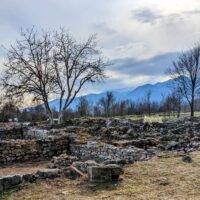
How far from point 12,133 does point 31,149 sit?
502 inches

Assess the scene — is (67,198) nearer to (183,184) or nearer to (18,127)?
(183,184)

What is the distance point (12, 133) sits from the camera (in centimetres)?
2842

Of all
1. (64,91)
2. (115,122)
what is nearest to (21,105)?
(64,91)

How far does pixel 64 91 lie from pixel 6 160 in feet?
69.7

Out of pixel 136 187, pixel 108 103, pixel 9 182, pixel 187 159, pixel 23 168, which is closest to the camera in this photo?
pixel 136 187

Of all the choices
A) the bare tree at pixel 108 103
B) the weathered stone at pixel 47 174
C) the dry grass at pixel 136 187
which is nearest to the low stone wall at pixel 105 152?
the dry grass at pixel 136 187

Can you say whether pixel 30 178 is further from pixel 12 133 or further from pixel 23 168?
pixel 12 133

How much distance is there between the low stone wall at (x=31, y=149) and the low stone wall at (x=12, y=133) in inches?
453

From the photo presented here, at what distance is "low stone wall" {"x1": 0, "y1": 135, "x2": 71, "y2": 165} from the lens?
1577 cm

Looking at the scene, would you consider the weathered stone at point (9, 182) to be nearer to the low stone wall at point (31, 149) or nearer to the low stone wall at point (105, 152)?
the low stone wall at point (105, 152)

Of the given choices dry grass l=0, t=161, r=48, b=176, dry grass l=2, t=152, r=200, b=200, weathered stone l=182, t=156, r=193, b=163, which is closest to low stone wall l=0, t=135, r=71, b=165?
dry grass l=0, t=161, r=48, b=176

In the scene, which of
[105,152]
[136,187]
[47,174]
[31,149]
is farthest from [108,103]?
[136,187]

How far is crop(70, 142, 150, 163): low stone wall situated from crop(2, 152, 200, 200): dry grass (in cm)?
160

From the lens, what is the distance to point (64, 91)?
36656 millimetres
